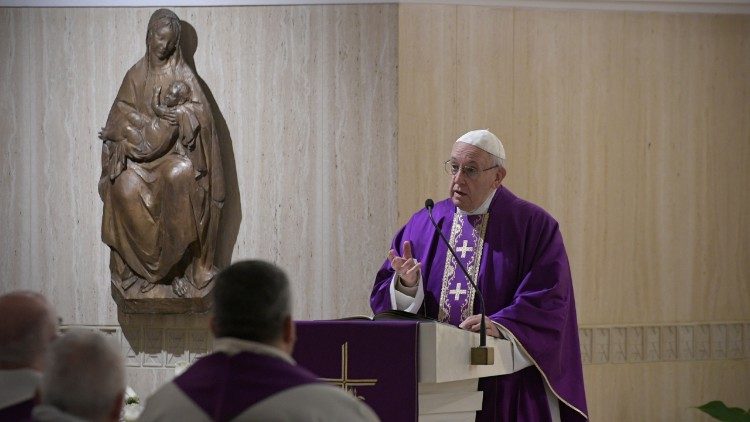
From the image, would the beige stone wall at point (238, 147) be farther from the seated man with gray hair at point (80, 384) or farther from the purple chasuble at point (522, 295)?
the seated man with gray hair at point (80, 384)

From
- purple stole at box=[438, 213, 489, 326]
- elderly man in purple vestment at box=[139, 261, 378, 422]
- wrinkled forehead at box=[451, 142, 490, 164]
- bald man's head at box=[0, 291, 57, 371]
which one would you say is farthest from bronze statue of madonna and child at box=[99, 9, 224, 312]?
elderly man in purple vestment at box=[139, 261, 378, 422]

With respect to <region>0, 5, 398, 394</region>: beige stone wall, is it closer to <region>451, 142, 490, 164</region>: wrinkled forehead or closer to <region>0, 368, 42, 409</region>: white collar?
<region>451, 142, 490, 164</region>: wrinkled forehead

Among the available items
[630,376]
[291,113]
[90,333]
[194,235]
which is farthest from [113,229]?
[90,333]

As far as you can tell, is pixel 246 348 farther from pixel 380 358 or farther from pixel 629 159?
pixel 629 159

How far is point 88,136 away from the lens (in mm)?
7605

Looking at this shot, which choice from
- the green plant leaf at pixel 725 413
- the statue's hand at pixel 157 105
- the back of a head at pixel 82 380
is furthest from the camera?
the statue's hand at pixel 157 105

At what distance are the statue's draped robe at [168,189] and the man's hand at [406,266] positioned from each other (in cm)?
242

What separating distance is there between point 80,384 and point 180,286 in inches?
195

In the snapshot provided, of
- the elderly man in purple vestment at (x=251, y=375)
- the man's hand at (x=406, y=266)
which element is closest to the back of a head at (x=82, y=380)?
the elderly man in purple vestment at (x=251, y=375)

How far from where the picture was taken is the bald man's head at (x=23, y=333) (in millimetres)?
2869

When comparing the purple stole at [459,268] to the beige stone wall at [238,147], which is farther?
the beige stone wall at [238,147]

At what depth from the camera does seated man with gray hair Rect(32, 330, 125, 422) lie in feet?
7.93

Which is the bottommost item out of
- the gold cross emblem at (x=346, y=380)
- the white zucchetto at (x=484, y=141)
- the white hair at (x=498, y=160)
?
the gold cross emblem at (x=346, y=380)

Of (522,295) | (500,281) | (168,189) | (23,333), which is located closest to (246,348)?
(23,333)
